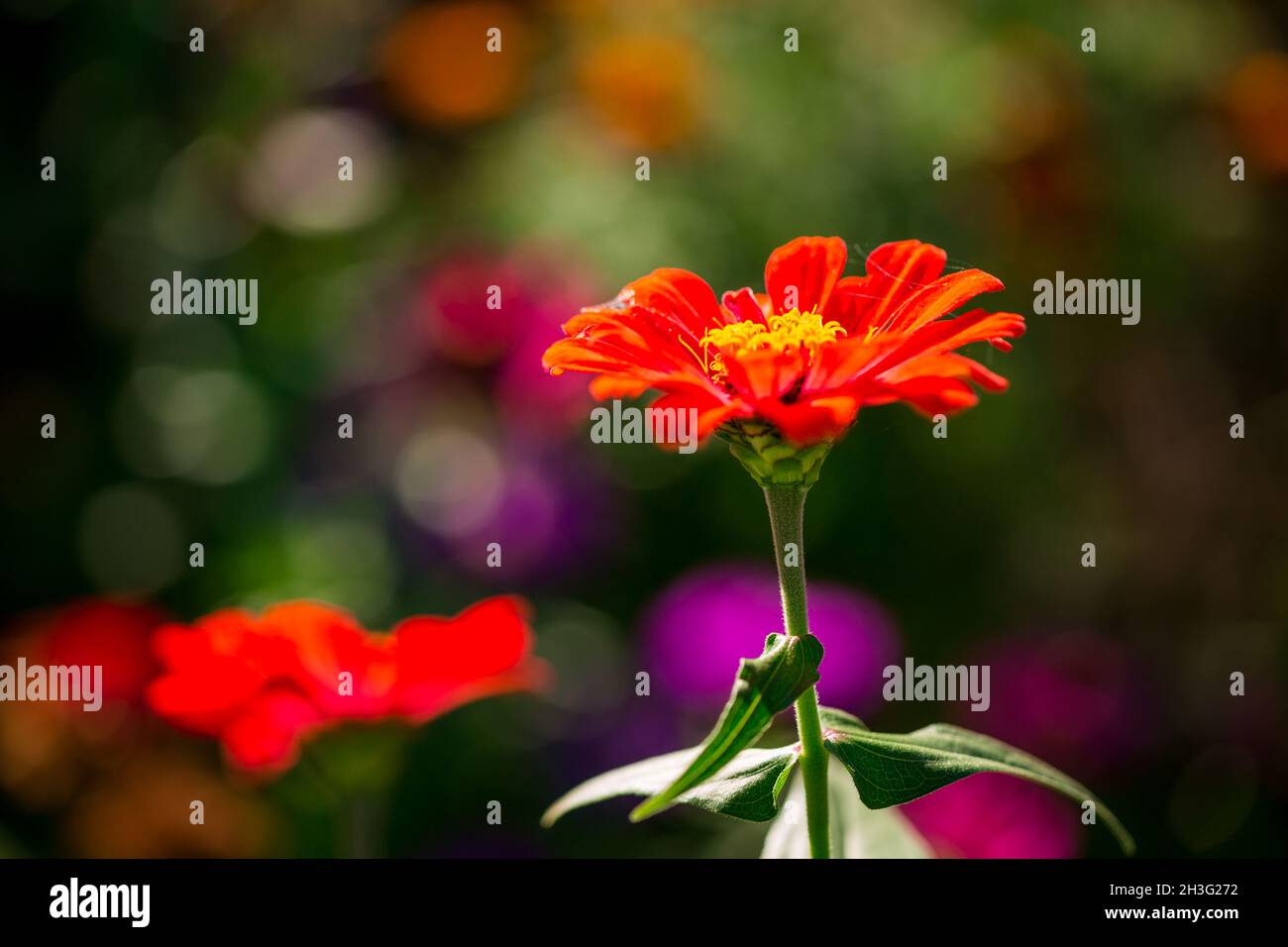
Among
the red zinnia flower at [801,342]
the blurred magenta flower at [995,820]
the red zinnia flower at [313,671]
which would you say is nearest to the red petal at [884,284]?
the red zinnia flower at [801,342]

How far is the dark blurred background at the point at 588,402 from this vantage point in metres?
1.28

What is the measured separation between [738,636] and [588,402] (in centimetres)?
33

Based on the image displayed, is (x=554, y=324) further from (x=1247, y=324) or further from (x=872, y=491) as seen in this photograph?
(x=1247, y=324)

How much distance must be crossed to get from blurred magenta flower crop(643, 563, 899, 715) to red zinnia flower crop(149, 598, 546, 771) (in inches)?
19.1

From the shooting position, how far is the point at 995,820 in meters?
1.14

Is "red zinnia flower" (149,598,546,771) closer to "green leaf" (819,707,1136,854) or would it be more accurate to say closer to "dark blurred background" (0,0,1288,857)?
"green leaf" (819,707,1136,854)

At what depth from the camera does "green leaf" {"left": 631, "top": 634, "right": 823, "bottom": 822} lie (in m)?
0.41

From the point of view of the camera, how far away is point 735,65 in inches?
59.5

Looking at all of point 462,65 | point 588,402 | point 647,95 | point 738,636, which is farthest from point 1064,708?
point 462,65

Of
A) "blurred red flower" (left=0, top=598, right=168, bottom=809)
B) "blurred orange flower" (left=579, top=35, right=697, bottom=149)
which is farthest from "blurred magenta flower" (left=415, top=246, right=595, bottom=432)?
"blurred red flower" (left=0, top=598, right=168, bottom=809)

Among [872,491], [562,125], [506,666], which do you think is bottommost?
[506,666]
